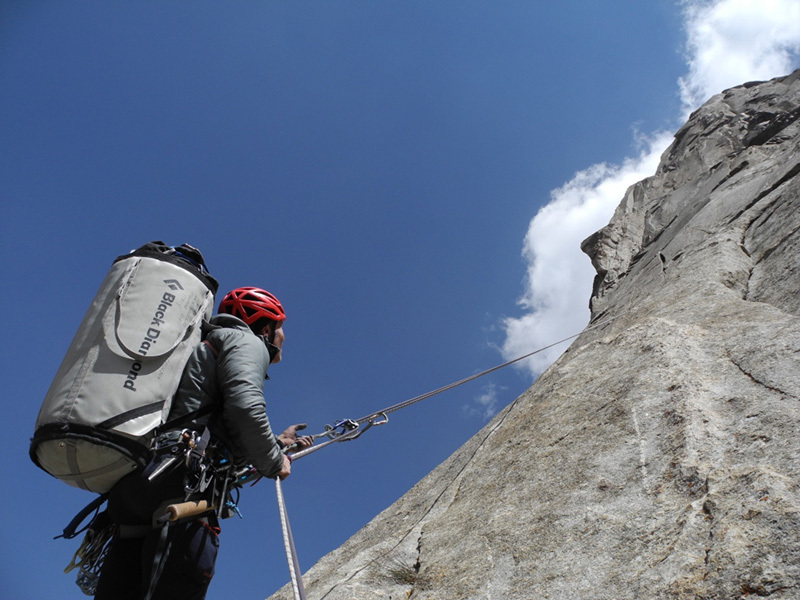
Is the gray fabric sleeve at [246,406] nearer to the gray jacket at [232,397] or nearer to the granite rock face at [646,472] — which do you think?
the gray jacket at [232,397]

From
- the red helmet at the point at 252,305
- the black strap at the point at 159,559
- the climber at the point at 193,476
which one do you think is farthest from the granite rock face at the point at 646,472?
the red helmet at the point at 252,305

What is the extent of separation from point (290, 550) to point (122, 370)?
145cm

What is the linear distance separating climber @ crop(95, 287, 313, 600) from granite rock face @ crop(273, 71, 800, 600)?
171 centimetres

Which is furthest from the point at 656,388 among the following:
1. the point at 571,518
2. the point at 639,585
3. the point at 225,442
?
the point at 225,442

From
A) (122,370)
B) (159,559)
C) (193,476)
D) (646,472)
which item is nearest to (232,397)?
(193,476)

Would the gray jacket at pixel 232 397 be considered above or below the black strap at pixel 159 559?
above

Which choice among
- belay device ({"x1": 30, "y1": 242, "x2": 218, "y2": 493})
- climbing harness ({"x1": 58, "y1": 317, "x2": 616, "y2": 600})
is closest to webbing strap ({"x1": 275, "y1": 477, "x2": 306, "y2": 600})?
climbing harness ({"x1": 58, "y1": 317, "x2": 616, "y2": 600})

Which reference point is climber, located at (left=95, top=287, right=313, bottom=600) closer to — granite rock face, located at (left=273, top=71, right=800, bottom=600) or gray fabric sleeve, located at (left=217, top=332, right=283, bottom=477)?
gray fabric sleeve, located at (left=217, top=332, right=283, bottom=477)

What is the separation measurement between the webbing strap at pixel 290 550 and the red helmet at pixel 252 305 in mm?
1203

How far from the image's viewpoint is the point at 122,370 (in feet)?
10.2

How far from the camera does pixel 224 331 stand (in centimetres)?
361

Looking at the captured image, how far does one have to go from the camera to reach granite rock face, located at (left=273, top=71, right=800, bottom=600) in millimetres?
3143

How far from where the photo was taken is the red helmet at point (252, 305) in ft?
13.9

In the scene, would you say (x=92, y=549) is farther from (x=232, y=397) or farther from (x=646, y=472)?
(x=646, y=472)
